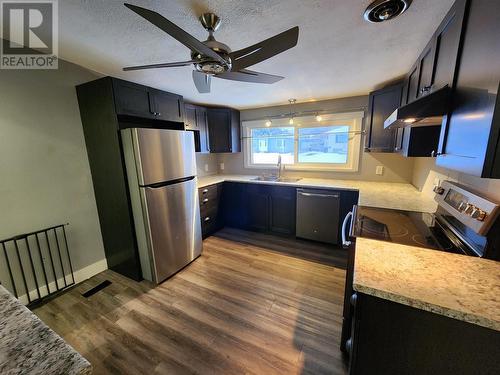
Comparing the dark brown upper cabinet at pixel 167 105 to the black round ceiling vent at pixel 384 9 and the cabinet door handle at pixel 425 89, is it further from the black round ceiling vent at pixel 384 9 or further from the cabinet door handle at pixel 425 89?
the cabinet door handle at pixel 425 89

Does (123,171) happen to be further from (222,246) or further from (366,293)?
(366,293)

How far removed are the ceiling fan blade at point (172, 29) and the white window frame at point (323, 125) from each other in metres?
2.46

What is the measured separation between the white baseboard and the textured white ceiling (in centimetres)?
217

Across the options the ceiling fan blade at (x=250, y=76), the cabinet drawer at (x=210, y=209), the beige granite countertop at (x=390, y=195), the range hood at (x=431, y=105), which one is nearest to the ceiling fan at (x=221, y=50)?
the ceiling fan blade at (x=250, y=76)

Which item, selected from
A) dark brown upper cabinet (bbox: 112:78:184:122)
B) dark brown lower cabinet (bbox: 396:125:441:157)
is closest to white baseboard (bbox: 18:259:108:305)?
dark brown upper cabinet (bbox: 112:78:184:122)

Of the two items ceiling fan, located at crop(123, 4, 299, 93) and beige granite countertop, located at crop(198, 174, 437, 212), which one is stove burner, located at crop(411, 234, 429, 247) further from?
ceiling fan, located at crop(123, 4, 299, 93)

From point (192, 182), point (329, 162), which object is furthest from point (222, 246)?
point (329, 162)

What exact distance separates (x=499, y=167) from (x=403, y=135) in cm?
149

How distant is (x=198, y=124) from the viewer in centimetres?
325

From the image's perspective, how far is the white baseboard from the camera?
1878 millimetres

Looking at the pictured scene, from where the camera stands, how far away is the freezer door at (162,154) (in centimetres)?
188

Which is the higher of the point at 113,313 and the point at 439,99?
the point at 439,99

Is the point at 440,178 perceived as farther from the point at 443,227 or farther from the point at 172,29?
the point at 172,29

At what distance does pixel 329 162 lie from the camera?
10.7ft
